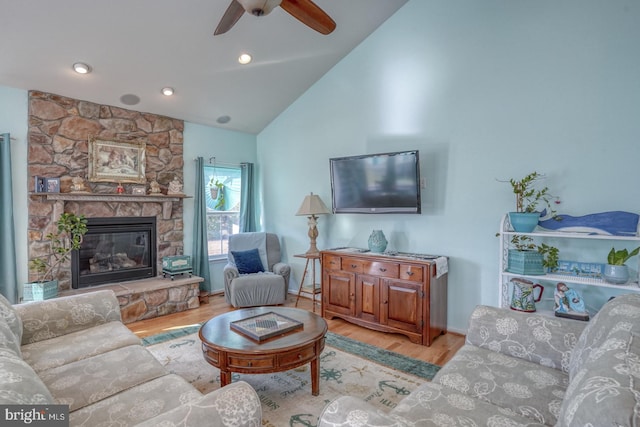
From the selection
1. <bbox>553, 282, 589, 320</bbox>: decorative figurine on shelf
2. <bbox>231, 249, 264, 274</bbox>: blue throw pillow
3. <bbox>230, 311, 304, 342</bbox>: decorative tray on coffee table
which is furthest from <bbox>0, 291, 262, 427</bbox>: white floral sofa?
<bbox>553, 282, 589, 320</bbox>: decorative figurine on shelf

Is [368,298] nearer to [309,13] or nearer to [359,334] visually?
[359,334]

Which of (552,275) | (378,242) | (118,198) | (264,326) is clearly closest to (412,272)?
(378,242)

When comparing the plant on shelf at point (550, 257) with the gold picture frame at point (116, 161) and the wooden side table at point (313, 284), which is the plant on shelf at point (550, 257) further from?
the gold picture frame at point (116, 161)

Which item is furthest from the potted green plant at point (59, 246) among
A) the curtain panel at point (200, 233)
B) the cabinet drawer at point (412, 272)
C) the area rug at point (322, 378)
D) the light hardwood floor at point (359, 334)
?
the cabinet drawer at point (412, 272)

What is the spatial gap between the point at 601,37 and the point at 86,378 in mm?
4199

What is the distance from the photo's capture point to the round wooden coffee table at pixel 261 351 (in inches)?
81.1

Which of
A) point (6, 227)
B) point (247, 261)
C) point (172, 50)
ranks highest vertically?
point (172, 50)

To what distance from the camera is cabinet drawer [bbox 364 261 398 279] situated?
3436mm

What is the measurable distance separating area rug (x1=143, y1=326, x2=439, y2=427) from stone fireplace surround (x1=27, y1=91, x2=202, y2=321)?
1011mm

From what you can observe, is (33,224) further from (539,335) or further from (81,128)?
(539,335)

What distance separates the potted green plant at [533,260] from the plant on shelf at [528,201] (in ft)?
0.63

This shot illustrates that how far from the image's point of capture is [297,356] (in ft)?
7.08

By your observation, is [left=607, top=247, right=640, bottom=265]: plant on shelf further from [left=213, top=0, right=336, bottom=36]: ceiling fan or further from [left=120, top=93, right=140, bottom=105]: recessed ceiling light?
[left=120, top=93, right=140, bottom=105]: recessed ceiling light

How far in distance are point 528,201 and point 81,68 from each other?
14.7ft
